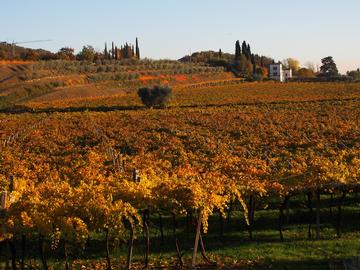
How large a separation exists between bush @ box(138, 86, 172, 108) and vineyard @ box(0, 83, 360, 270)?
12.3 m

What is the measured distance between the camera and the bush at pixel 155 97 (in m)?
68.9

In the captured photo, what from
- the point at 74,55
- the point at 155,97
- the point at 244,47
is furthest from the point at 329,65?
the point at 155,97

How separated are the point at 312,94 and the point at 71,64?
2356 inches

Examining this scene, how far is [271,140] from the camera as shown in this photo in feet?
131

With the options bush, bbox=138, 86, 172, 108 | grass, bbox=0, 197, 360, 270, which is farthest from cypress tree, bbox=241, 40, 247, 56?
grass, bbox=0, 197, 360, 270

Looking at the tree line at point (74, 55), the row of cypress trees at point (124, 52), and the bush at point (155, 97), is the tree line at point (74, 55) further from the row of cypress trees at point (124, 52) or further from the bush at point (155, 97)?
the bush at point (155, 97)

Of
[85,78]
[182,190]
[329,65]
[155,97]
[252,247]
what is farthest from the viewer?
[329,65]

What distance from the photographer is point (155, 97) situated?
68.8 meters

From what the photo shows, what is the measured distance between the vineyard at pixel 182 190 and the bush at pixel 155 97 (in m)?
12.3

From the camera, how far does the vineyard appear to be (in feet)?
52.2

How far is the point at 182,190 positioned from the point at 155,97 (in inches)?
2072

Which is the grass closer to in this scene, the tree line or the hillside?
the hillside

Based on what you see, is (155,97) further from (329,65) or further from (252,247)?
(329,65)

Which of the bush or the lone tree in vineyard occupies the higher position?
the lone tree in vineyard
